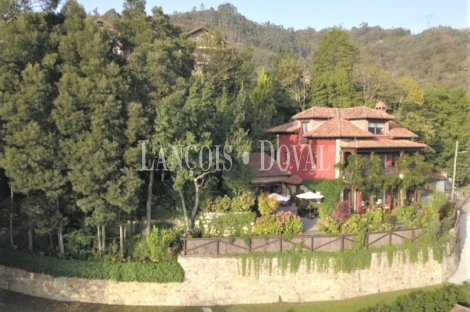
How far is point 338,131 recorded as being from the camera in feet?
78.2

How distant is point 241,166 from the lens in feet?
61.9

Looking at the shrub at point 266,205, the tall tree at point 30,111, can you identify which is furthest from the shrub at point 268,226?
the tall tree at point 30,111

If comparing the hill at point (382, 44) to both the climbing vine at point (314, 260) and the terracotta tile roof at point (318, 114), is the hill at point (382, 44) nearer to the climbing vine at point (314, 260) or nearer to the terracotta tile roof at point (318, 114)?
the terracotta tile roof at point (318, 114)

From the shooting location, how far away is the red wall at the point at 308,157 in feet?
79.7

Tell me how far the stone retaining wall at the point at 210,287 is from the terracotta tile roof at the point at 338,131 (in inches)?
353

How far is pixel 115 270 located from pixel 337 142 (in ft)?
47.3

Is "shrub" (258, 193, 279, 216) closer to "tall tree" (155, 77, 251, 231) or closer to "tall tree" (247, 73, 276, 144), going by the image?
"tall tree" (155, 77, 251, 231)

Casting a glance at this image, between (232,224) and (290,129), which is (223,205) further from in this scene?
(290,129)

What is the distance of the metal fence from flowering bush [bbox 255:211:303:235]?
69 centimetres

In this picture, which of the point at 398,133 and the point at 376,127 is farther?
the point at 398,133

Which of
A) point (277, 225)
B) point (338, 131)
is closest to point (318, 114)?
point (338, 131)

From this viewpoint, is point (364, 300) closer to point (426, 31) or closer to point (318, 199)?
point (318, 199)

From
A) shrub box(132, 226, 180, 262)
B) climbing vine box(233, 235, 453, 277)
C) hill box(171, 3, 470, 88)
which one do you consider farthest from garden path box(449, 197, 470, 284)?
hill box(171, 3, 470, 88)

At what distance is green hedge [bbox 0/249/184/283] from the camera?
15867mm
